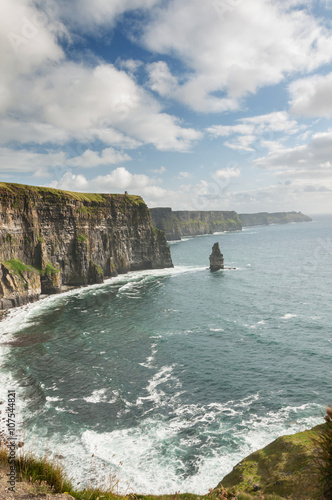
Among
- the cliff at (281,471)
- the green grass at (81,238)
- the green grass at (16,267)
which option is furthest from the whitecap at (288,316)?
the green grass at (81,238)

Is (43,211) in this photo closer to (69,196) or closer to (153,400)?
(69,196)

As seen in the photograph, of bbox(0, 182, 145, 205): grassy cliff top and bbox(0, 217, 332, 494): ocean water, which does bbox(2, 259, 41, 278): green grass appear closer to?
bbox(0, 217, 332, 494): ocean water

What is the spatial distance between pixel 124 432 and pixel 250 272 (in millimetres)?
87744

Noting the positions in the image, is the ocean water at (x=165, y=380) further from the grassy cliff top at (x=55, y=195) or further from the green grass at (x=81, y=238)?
the grassy cliff top at (x=55, y=195)

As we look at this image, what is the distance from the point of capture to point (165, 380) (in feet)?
113

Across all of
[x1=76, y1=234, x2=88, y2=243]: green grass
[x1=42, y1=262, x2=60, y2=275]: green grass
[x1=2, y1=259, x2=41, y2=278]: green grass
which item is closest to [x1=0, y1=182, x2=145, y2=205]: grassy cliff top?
[x1=76, y1=234, x2=88, y2=243]: green grass

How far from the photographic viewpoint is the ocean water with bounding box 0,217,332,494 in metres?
23.1

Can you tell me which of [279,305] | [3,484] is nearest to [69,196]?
[279,305]

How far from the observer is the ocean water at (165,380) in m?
23.1

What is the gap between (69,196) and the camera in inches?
3745

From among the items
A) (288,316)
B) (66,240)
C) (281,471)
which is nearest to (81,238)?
(66,240)

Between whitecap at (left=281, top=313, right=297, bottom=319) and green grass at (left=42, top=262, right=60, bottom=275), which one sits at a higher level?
Result: green grass at (left=42, top=262, right=60, bottom=275)

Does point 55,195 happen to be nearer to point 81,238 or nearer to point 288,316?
point 81,238

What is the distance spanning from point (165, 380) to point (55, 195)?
242ft
